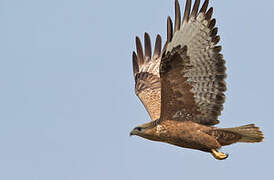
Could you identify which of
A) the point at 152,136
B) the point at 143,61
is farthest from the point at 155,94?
the point at 152,136

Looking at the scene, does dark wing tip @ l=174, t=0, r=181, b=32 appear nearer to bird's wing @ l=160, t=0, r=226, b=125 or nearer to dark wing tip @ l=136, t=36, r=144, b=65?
bird's wing @ l=160, t=0, r=226, b=125

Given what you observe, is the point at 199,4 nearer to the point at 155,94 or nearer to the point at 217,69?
the point at 217,69

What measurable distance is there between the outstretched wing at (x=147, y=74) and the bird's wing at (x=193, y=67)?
180 centimetres

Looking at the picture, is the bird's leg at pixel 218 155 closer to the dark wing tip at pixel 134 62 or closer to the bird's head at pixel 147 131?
the bird's head at pixel 147 131

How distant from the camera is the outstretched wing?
11.6 meters

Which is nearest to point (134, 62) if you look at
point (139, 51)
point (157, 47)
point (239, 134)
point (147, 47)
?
point (139, 51)

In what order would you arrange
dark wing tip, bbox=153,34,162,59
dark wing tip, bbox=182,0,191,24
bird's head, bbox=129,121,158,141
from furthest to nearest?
1. dark wing tip, bbox=153,34,162,59
2. bird's head, bbox=129,121,158,141
3. dark wing tip, bbox=182,0,191,24

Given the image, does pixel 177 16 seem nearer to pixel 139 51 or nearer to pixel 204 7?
pixel 204 7

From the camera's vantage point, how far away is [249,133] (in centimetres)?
973

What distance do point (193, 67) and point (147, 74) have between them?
10.1ft

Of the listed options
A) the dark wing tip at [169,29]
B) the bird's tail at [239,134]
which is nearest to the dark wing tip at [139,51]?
the dark wing tip at [169,29]

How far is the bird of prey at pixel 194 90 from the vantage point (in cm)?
937

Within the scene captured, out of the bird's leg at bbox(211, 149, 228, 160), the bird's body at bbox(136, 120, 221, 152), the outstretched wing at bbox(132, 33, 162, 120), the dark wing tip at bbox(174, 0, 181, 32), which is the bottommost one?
the bird's leg at bbox(211, 149, 228, 160)

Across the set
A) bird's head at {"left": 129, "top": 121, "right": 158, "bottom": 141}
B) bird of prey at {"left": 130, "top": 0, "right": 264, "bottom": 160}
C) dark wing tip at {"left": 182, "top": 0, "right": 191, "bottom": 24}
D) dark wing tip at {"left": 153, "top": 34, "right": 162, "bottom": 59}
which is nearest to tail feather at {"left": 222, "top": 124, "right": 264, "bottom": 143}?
bird of prey at {"left": 130, "top": 0, "right": 264, "bottom": 160}
